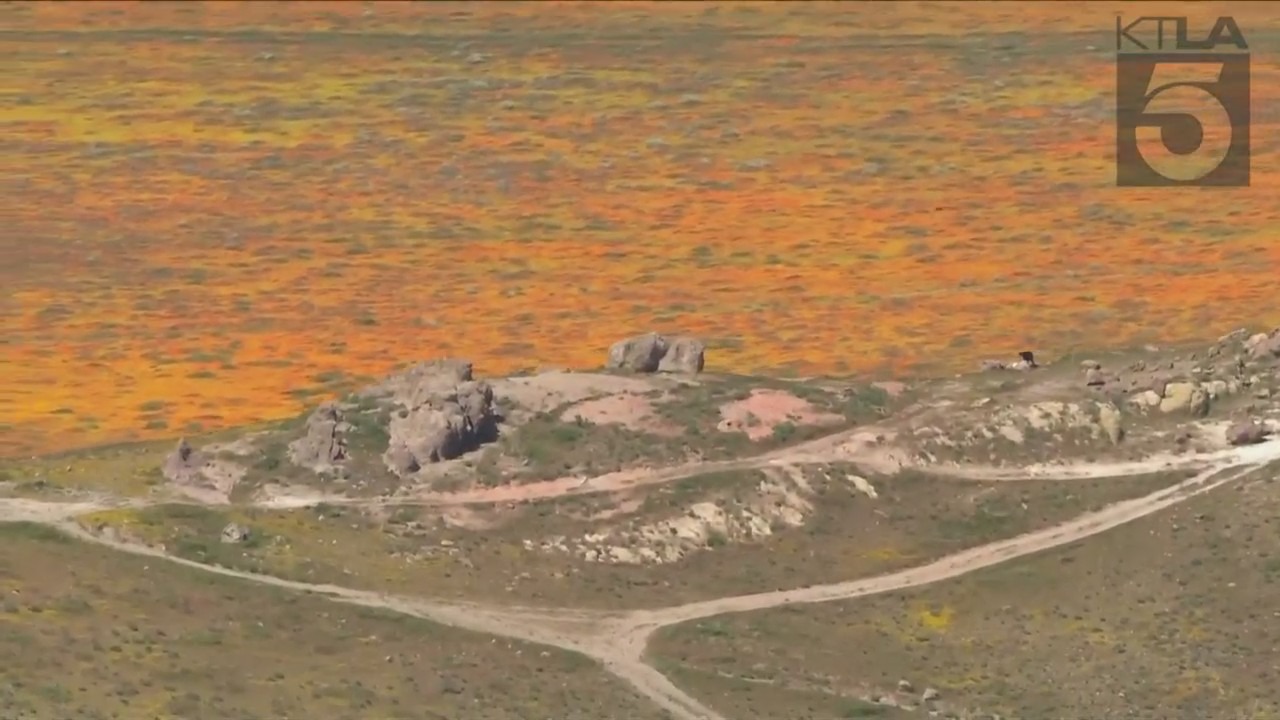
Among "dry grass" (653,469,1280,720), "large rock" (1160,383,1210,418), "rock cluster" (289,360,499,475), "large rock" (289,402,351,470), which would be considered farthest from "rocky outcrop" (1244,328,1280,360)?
"large rock" (289,402,351,470)

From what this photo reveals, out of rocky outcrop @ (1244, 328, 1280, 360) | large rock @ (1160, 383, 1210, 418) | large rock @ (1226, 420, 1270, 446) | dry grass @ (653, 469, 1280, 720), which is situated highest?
rocky outcrop @ (1244, 328, 1280, 360)

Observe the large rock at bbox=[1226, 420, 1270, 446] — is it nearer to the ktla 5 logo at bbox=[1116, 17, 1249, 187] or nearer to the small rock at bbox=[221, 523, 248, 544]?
the small rock at bbox=[221, 523, 248, 544]

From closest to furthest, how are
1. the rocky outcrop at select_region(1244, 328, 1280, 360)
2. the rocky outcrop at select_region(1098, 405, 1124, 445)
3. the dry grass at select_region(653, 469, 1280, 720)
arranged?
1. the dry grass at select_region(653, 469, 1280, 720)
2. the rocky outcrop at select_region(1098, 405, 1124, 445)
3. the rocky outcrop at select_region(1244, 328, 1280, 360)

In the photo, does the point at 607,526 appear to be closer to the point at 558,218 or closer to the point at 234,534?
the point at 234,534

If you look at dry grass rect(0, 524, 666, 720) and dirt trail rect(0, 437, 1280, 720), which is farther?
dirt trail rect(0, 437, 1280, 720)

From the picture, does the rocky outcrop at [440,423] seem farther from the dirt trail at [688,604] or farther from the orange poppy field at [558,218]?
the orange poppy field at [558,218]

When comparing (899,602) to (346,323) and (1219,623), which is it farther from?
(346,323)

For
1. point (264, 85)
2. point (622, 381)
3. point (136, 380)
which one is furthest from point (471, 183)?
point (622, 381)
